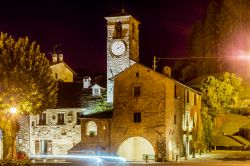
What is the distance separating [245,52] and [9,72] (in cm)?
8088

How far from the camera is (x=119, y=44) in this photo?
78375mm

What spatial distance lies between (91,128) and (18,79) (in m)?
15.5

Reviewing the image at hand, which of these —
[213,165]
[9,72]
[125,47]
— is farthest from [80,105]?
[213,165]

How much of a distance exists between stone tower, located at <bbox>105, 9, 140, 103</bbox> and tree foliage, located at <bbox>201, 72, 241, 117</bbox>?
2282 centimetres

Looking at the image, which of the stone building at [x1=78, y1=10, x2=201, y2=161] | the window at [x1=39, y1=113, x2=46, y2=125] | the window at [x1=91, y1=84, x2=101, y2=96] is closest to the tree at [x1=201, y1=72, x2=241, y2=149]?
the window at [x1=91, y1=84, x2=101, y2=96]

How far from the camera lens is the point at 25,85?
204ft

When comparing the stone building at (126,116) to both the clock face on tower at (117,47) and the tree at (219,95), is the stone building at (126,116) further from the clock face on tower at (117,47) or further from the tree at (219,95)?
the tree at (219,95)

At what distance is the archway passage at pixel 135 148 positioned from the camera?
236ft

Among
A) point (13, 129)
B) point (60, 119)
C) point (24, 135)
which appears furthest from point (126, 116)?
point (24, 135)

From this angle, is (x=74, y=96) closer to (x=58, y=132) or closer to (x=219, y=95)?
(x=58, y=132)

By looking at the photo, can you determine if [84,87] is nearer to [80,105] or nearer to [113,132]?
[80,105]

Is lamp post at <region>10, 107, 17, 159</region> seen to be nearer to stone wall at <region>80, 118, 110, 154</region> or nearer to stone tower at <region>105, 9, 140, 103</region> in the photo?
stone wall at <region>80, 118, 110, 154</region>

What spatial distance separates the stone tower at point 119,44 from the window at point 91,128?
5.45 meters

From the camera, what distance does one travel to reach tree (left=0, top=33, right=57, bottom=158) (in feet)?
199
